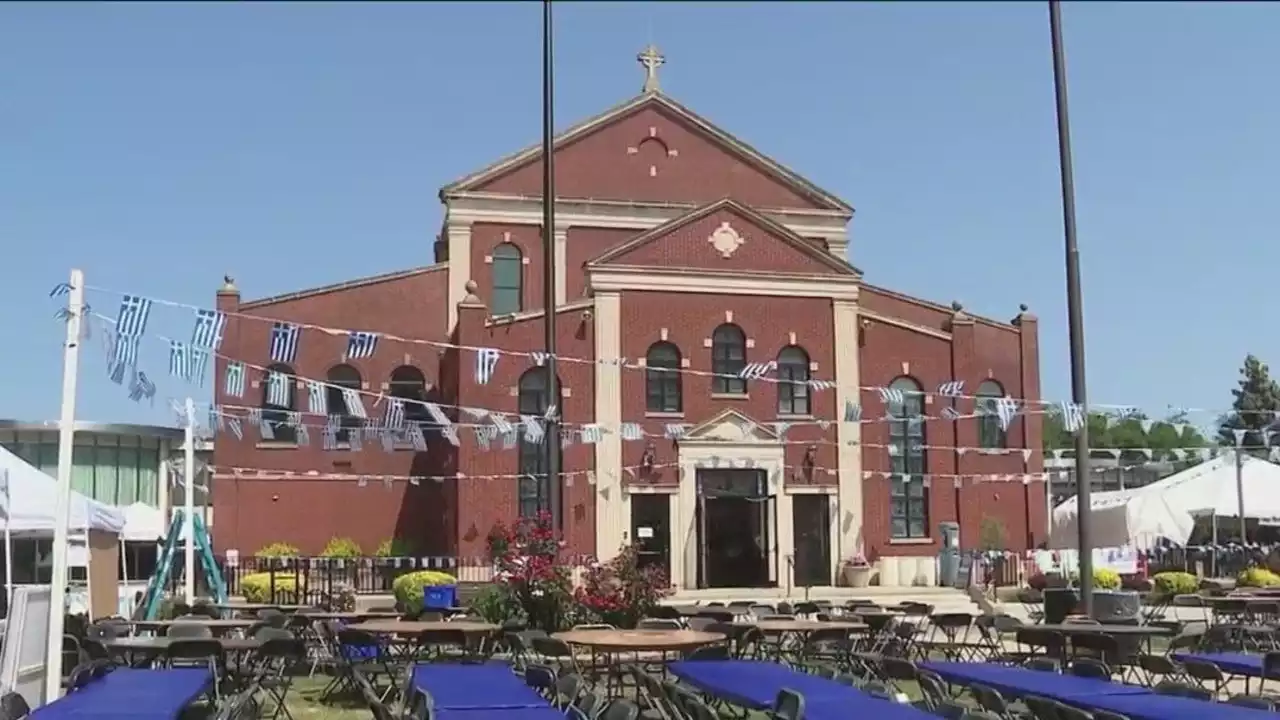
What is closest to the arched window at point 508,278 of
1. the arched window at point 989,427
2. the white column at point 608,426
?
the white column at point 608,426

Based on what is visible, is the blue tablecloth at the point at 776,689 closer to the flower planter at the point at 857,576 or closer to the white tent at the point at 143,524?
the flower planter at the point at 857,576

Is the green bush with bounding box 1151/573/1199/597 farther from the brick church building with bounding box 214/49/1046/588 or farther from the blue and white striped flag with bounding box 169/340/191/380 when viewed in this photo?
the blue and white striped flag with bounding box 169/340/191/380

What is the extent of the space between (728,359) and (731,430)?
1.88 metres

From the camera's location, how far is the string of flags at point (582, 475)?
33.8 m

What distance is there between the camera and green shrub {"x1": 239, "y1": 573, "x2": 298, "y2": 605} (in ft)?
97.8

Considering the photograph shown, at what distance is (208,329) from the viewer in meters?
18.6

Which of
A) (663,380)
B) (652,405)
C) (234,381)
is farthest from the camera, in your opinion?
(663,380)

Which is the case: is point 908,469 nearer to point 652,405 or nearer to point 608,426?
point 652,405

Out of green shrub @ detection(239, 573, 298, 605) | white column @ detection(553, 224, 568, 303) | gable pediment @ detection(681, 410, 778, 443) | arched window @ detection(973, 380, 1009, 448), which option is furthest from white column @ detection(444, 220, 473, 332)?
arched window @ detection(973, 380, 1009, 448)

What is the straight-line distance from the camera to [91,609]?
21750 millimetres

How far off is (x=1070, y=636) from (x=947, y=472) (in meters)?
20.6

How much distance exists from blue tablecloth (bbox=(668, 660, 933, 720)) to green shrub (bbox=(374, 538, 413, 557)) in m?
22.8

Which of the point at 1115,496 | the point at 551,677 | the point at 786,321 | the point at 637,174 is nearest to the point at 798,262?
the point at 786,321

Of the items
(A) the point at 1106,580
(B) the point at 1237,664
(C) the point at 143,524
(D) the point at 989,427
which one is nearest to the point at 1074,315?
(B) the point at 1237,664
